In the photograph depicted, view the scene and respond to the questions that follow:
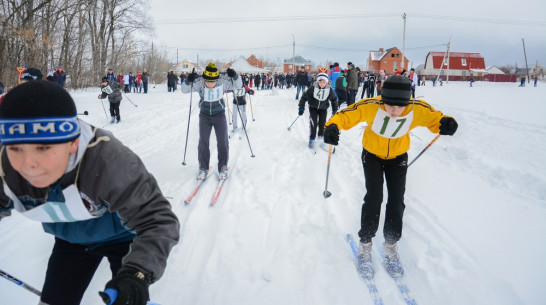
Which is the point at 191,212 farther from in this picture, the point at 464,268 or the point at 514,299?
the point at 514,299

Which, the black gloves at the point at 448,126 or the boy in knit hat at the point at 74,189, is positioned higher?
the black gloves at the point at 448,126

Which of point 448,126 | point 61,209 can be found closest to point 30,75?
point 61,209

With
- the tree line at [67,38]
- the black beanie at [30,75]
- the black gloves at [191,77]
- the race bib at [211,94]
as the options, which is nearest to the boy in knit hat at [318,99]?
the race bib at [211,94]

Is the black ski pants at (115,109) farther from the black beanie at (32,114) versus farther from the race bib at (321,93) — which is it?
the black beanie at (32,114)

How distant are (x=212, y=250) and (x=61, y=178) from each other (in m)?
2.19

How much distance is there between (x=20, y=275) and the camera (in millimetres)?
2820

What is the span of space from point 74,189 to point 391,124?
258 centimetres

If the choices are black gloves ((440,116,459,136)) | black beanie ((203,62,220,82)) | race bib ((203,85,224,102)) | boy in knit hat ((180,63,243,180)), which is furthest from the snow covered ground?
black beanie ((203,62,220,82))

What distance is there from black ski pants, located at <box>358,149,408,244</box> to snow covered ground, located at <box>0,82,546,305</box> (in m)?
0.40

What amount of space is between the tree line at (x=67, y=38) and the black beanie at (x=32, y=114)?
17784 mm

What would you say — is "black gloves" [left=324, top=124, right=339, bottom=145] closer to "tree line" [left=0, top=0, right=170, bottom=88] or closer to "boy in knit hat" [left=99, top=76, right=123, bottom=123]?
"boy in knit hat" [left=99, top=76, right=123, bottom=123]

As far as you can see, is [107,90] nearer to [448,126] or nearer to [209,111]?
[209,111]

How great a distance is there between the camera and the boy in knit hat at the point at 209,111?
207 inches

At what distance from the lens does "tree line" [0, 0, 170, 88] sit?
55.1ft
